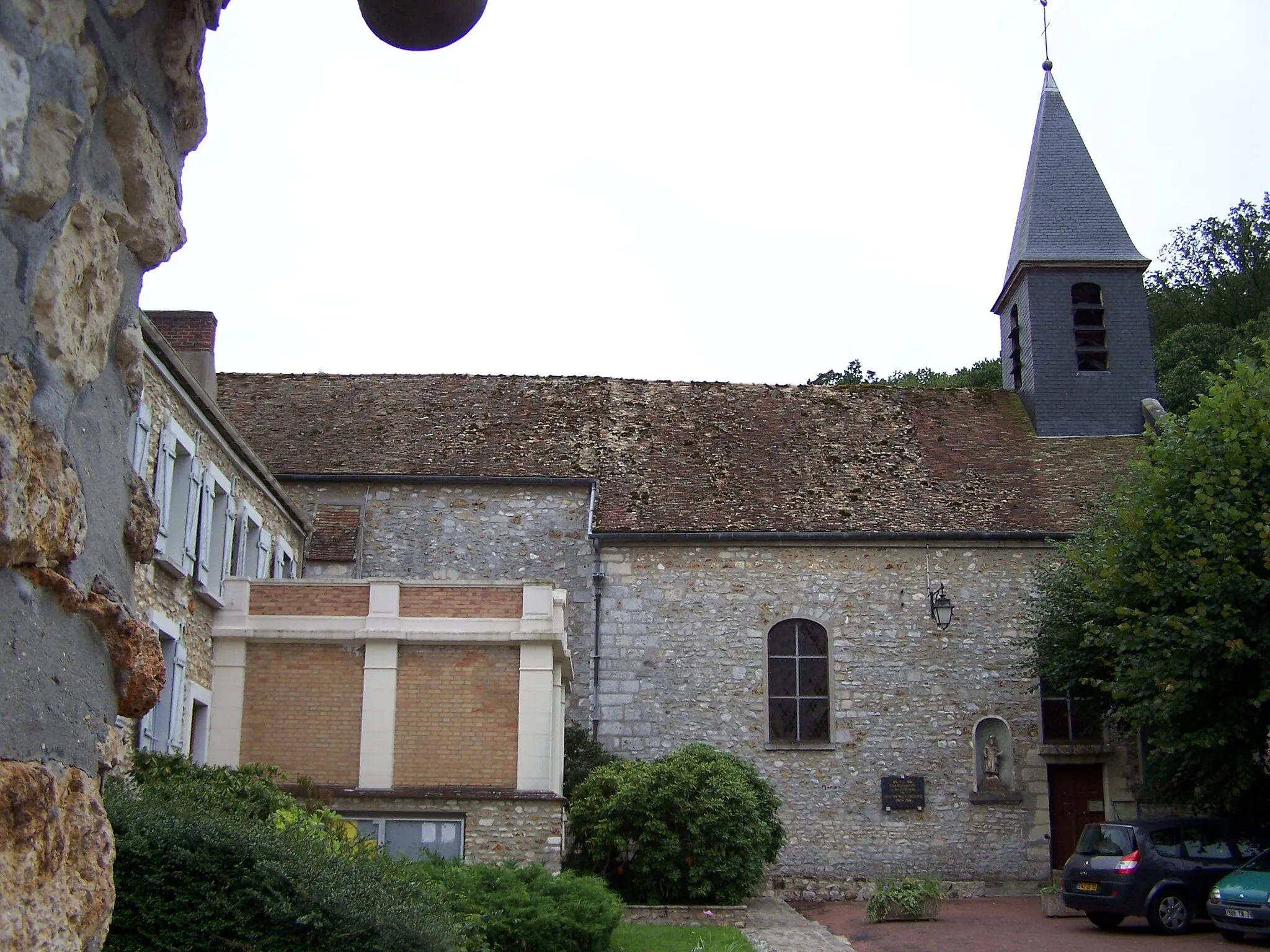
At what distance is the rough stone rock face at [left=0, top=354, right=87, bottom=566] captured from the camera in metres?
2.13

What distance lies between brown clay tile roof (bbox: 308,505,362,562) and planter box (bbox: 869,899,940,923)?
11003 millimetres

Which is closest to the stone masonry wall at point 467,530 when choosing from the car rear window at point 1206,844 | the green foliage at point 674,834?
the green foliage at point 674,834

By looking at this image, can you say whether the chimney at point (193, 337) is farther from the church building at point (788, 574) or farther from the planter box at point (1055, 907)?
the planter box at point (1055, 907)

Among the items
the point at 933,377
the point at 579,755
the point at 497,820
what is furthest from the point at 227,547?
the point at 933,377

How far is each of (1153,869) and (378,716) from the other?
1028cm

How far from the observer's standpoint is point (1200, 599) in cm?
1786

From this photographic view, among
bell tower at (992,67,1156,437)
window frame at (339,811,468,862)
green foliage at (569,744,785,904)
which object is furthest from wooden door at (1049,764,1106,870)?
window frame at (339,811,468,862)

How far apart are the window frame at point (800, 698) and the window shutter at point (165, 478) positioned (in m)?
11.1

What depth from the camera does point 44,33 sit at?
2.29 metres

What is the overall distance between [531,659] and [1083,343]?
1710 cm

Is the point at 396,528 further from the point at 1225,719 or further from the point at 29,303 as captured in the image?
the point at 29,303

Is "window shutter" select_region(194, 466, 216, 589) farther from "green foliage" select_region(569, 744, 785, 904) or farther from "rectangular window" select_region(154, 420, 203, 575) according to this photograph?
"green foliage" select_region(569, 744, 785, 904)

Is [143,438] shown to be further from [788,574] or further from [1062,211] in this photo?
[1062,211]

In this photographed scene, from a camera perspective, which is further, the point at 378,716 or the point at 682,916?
the point at 378,716
